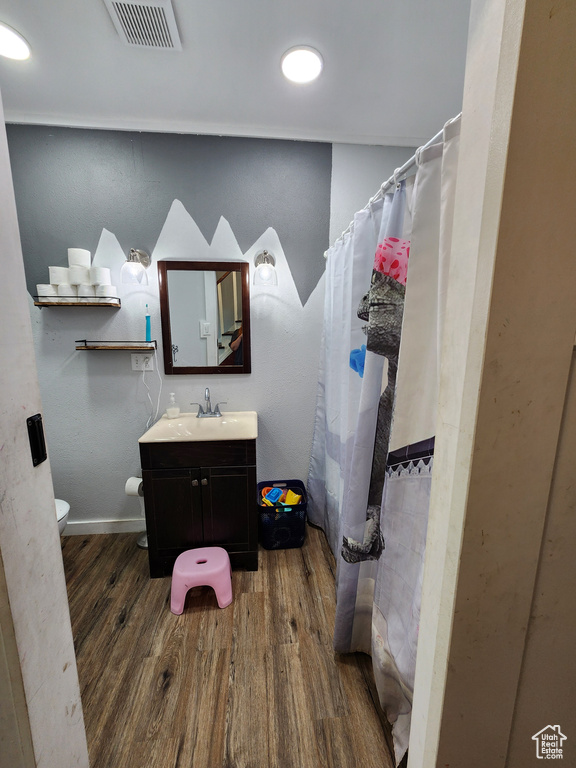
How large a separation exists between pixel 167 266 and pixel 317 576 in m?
2.05

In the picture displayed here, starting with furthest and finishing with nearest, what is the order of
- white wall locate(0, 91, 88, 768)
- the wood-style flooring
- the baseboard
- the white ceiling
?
1. the baseboard
2. the white ceiling
3. the wood-style flooring
4. white wall locate(0, 91, 88, 768)

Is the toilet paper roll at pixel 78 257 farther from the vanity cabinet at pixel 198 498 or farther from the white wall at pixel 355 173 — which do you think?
the white wall at pixel 355 173

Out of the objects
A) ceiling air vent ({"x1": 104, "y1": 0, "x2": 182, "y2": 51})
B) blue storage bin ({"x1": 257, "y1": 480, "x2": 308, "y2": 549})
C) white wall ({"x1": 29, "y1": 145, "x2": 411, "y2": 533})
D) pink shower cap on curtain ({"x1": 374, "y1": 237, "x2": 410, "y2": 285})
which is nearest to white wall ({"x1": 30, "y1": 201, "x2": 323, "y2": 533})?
white wall ({"x1": 29, "y1": 145, "x2": 411, "y2": 533})

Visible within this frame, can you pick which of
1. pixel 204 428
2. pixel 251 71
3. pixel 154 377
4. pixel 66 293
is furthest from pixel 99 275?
pixel 251 71

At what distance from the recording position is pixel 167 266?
1.90 metres

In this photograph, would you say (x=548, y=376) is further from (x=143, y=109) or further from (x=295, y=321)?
(x=143, y=109)

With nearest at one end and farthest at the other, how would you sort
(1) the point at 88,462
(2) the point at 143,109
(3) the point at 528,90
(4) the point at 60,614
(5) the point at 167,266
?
(3) the point at 528,90, (4) the point at 60,614, (2) the point at 143,109, (5) the point at 167,266, (1) the point at 88,462

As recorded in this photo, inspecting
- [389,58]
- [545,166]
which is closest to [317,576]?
[545,166]

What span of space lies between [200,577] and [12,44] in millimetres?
2476

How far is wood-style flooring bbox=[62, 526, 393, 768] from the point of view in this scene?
1008 millimetres

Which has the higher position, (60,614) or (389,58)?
(389,58)

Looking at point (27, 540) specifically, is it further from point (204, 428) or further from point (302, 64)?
point (302, 64)

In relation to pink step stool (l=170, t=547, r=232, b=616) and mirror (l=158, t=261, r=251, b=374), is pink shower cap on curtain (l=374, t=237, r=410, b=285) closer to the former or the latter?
mirror (l=158, t=261, r=251, b=374)

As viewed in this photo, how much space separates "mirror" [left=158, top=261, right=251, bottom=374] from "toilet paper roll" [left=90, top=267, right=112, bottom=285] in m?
0.29
